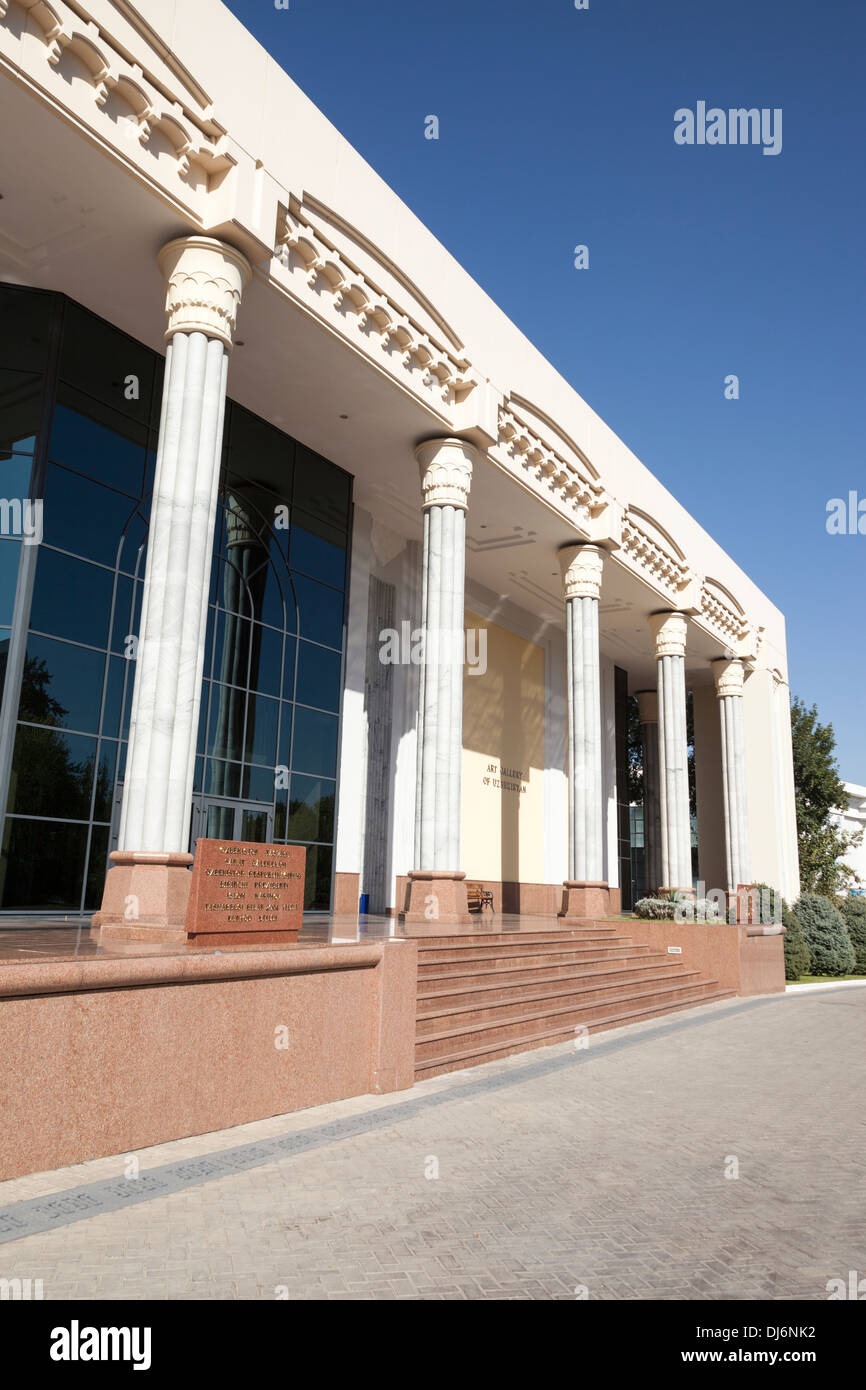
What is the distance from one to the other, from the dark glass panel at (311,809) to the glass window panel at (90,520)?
5425 mm

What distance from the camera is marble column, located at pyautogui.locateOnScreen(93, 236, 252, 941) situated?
10.8m

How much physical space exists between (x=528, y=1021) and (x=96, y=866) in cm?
668

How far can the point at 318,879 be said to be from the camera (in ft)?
61.3

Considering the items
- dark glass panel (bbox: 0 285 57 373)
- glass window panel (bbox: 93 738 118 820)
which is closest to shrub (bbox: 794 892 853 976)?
glass window panel (bbox: 93 738 118 820)

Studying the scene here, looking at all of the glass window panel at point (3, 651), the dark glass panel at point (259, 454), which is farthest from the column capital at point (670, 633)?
the glass window panel at point (3, 651)

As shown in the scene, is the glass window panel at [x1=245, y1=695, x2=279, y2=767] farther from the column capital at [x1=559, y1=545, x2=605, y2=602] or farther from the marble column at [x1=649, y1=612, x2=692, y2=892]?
the marble column at [x1=649, y1=612, x2=692, y2=892]

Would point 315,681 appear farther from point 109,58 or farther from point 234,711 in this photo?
point 109,58

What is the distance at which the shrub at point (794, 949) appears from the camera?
1013 inches

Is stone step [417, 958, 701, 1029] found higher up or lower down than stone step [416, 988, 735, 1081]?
higher up

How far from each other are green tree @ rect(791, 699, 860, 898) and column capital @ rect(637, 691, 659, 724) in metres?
7.72

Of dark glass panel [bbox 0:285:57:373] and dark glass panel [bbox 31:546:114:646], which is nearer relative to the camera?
dark glass panel [bbox 31:546:114:646]

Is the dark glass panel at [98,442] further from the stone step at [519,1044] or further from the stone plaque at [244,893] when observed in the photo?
the stone step at [519,1044]

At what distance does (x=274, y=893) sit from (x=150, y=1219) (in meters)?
3.84
